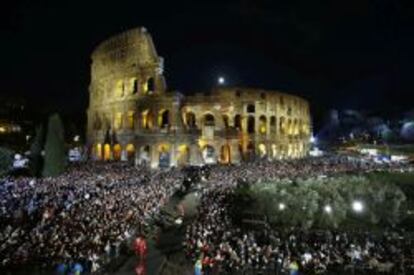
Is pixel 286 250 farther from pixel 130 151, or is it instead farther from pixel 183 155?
pixel 130 151

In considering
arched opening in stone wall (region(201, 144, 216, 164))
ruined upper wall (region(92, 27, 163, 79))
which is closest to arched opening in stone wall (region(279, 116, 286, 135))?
arched opening in stone wall (region(201, 144, 216, 164))

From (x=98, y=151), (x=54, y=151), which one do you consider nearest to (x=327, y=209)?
(x=54, y=151)

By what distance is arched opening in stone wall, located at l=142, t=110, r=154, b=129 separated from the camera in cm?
5963

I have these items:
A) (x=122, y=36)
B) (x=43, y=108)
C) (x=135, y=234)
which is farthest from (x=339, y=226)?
(x=43, y=108)

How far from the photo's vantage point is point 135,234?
65.5 feet

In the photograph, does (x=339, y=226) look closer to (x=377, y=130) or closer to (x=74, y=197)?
(x=74, y=197)

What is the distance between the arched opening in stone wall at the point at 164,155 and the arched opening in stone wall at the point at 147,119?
441 cm

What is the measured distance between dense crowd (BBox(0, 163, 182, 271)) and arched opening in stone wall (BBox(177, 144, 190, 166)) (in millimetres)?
24054

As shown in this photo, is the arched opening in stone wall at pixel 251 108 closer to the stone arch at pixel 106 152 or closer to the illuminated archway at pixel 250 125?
the illuminated archway at pixel 250 125

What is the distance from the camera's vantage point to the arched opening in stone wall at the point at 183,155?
180 feet

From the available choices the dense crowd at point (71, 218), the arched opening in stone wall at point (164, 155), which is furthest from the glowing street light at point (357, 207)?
the arched opening in stone wall at point (164, 155)

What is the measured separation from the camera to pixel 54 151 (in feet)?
126

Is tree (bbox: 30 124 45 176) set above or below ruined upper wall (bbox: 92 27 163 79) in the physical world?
below

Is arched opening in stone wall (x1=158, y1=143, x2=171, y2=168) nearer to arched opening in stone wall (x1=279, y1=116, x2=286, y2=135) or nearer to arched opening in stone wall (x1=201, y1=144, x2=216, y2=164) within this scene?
arched opening in stone wall (x1=201, y1=144, x2=216, y2=164)
